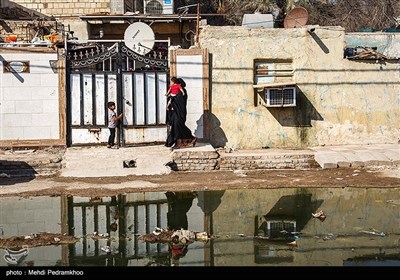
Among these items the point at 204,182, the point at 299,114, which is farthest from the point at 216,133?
the point at 204,182

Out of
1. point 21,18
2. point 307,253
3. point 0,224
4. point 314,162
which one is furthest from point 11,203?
point 21,18

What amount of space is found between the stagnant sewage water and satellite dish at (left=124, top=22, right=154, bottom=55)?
5459 millimetres

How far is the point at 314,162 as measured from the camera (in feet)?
48.0

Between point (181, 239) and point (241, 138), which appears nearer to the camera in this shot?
point (181, 239)

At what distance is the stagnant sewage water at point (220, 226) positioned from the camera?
8125 mm

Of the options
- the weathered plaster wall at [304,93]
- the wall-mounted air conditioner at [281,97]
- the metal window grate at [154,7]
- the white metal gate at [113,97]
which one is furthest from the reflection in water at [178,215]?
the metal window grate at [154,7]

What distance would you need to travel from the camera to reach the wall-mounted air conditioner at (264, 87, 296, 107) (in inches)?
616

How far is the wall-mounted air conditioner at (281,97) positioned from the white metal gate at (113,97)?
2701 millimetres

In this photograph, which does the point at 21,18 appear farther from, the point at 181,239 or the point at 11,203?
the point at 181,239

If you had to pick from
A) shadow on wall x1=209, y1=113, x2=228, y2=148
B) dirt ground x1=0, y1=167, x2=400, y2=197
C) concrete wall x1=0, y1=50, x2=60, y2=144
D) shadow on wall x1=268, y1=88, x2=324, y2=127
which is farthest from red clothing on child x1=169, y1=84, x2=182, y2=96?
concrete wall x1=0, y1=50, x2=60, y2=144

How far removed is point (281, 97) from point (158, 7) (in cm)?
831

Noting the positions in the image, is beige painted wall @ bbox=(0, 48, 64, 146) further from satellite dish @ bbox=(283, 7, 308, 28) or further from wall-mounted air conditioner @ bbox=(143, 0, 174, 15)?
A: wall-mounted air conditioner @ bbox=(143, 0, 174, 15)
